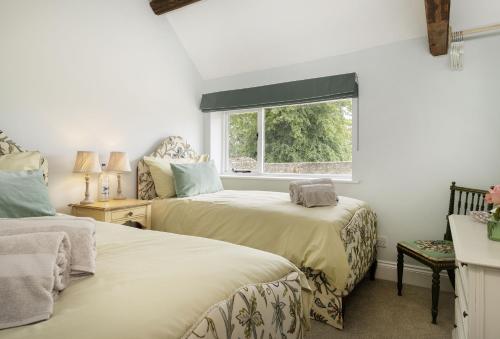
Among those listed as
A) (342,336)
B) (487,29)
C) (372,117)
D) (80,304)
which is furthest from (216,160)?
(80,304)

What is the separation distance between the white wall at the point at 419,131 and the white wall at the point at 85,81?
1.95 meters

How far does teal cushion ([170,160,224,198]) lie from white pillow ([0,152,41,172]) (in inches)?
45.4

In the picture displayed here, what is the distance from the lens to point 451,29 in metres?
2.56

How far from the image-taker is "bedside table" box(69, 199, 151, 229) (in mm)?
2395

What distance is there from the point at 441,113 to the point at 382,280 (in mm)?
1589

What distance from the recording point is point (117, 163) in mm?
2725

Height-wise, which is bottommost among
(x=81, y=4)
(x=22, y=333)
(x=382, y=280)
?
(x=382, y=280)

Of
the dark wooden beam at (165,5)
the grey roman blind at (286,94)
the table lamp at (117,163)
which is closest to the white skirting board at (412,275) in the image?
the grey roman blind at (286,94)

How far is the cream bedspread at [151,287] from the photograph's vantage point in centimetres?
69

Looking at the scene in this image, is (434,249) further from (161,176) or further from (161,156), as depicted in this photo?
(161,156)

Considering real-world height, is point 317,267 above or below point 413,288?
above

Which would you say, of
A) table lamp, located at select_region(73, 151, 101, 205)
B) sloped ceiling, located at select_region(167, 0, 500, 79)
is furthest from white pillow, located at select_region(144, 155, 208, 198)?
sloped ceiling, located at select_region(167, 0, 500, 79)

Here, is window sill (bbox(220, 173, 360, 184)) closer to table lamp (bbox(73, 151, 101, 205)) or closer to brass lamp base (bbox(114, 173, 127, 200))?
brass lamp base (bbox(114, 173, 127, 200))

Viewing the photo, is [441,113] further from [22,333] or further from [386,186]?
[22,333]
